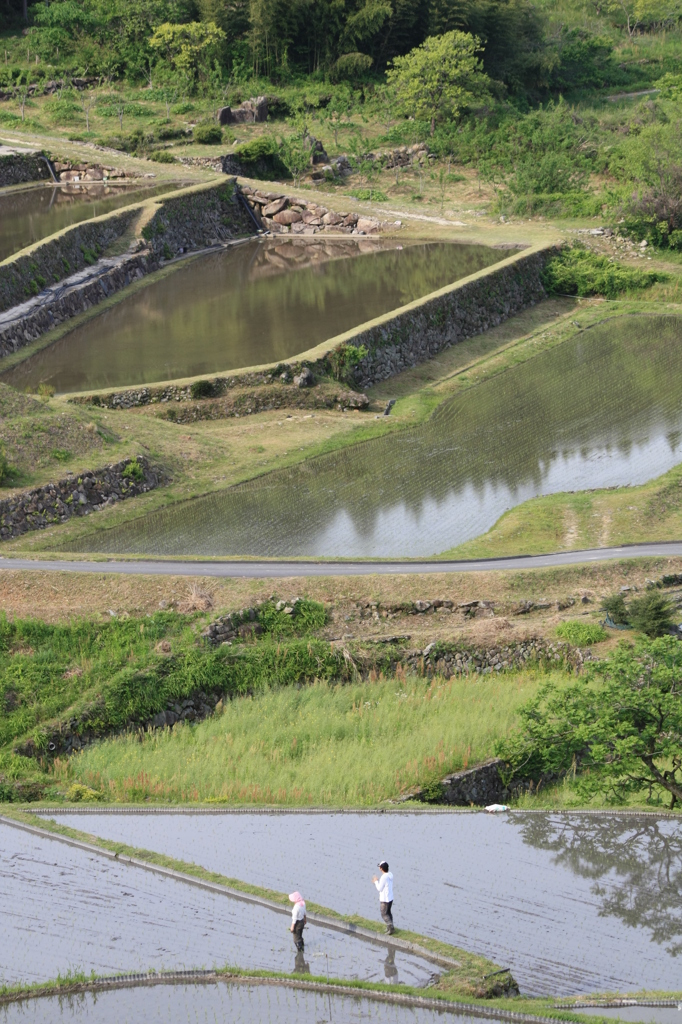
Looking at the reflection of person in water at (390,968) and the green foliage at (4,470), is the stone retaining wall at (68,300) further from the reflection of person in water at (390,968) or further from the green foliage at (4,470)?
the reflection of person in water at (390,968)

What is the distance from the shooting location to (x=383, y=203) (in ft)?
221

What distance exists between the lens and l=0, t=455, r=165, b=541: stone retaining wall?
112 feet

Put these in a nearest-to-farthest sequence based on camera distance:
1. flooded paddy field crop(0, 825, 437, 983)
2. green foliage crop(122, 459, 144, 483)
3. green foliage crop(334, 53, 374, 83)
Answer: flooded paddy field crop(0, 825, 437, 983) → green foliage crop(122, 459, 144, 483) → green foliage crop(334, 53, 374, 83)

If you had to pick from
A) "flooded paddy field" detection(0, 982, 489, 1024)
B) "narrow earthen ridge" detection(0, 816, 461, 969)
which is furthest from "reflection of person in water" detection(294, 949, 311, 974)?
"narrow earthen ridge" detection(0, 816, 461, 969)

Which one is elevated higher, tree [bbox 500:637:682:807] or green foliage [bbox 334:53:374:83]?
green foliage [bbox 334:53:374:83]

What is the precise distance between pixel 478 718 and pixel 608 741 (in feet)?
15.0

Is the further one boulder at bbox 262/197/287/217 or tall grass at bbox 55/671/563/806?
boulder at bbox 262/197/287/217

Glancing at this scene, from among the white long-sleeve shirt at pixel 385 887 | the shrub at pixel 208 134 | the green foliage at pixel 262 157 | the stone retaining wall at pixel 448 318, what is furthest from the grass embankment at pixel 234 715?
the shrub at pixel 208 134

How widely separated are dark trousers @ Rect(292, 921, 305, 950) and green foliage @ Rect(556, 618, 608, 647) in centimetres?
1197

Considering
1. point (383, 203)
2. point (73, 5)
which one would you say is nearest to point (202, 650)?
point (383, 203)

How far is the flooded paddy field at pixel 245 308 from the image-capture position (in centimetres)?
4650

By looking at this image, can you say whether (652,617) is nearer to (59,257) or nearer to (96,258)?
(59,257)

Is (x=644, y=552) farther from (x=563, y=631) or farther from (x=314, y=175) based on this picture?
(x=314, y=175)

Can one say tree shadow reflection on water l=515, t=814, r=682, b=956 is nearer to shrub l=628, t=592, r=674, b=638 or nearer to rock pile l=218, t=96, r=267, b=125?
shrub l=628, t=592, r=674, b=638
